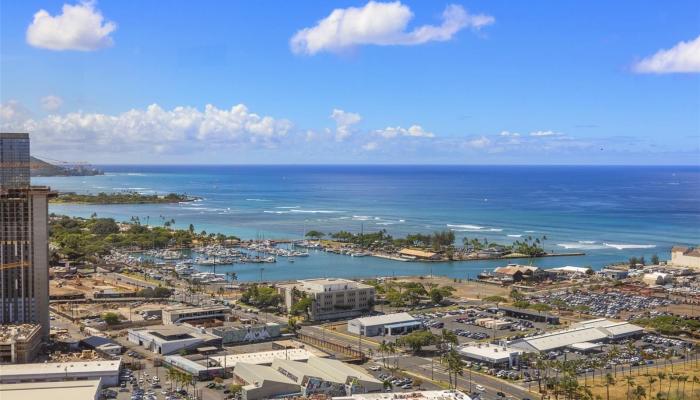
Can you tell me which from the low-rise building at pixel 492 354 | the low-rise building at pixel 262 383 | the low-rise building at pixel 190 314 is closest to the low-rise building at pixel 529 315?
the low-rise building at pixel 492 354

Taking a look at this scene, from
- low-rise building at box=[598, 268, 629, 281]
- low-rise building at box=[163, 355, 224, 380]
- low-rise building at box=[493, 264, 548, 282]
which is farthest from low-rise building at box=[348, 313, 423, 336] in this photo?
low-rise building at box=[598, 268, 629, 281]

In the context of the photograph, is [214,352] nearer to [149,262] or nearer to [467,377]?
[467,377]

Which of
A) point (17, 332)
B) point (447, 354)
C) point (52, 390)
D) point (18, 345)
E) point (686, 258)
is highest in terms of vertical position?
point (17, 332)

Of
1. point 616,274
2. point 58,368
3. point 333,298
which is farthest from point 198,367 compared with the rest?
point 616,274

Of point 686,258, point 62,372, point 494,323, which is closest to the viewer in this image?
point 62,372

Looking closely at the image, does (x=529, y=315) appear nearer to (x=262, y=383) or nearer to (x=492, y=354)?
(x=492, y=354)
